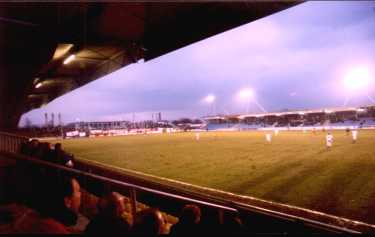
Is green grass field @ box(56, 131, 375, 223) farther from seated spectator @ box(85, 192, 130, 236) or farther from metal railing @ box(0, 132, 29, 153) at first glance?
seated spectator @ box(85, 192, 130, 236)

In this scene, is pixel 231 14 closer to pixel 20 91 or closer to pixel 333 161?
pixel 20 91

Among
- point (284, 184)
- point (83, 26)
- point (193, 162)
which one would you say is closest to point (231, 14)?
point (83, 26)

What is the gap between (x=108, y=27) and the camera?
16.3ft

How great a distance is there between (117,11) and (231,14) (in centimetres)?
168

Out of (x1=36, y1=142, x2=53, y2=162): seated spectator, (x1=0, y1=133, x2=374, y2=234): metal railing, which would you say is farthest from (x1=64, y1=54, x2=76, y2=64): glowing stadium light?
(x1=0, y1=133, x2=374, y2=234): metal railing

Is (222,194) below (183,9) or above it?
below

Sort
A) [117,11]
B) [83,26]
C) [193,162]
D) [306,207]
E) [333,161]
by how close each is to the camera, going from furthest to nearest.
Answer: [193,162] < [333,161] < [306,207] < [83,26] < [117,11]

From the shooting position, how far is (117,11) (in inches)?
167

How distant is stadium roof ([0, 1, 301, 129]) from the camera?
4.12m

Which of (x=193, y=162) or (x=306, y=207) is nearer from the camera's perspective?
(x=306, y=207)

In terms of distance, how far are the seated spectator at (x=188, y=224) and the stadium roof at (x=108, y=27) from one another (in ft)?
9.18

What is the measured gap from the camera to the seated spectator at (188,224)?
290 cm

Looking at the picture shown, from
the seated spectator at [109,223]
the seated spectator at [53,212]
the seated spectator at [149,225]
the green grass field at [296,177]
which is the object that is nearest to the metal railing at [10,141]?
the green grass field at [296,177]

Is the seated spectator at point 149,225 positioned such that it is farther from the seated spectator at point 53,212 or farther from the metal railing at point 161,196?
the metal railing at point 161,196
